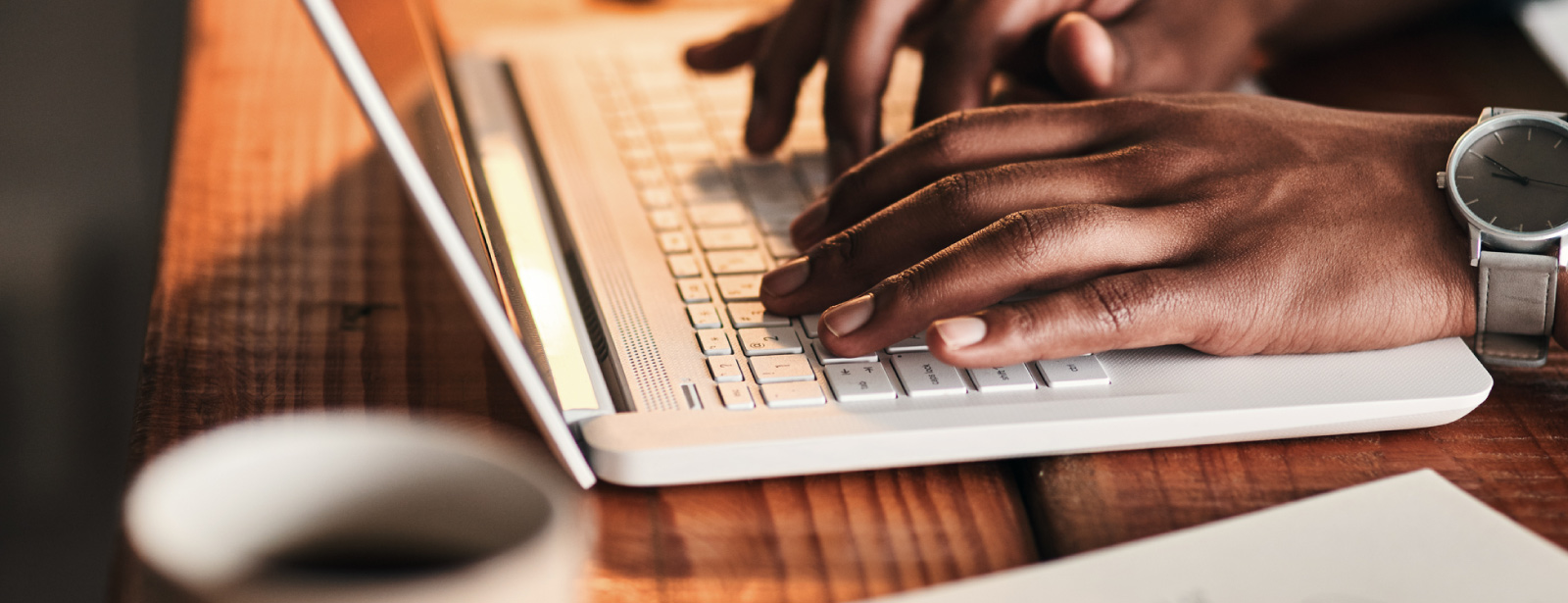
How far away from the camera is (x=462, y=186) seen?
1.60 feet

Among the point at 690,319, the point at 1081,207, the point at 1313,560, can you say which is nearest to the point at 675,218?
the point at 690,319

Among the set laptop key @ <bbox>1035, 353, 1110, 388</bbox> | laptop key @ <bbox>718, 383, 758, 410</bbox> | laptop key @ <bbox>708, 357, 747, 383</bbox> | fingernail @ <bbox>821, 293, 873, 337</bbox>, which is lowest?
laptop key @ <bbox>708, 357, 747, 383</bbox>

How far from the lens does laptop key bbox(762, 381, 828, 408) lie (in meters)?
0.44

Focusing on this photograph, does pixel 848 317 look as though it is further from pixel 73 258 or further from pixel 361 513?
pixel 73 258

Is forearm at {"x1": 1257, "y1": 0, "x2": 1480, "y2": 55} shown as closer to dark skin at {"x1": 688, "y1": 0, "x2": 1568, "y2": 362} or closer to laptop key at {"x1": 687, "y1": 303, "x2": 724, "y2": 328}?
dark skin at {"x1": 688, "y1": 0, "x2": 1568, "y2": 362}

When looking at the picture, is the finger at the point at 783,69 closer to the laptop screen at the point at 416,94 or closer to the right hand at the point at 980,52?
the right hand at the point at 980,52

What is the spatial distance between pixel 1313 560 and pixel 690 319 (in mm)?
295

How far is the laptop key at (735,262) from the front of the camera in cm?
58

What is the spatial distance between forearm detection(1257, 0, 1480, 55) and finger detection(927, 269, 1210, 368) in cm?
45

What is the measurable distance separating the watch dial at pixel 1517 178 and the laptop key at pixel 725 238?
0.38 m

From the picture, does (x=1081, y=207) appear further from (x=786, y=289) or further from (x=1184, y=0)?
(x=1184, y=0)

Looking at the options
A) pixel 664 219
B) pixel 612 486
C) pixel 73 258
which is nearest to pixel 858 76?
pixel 664 219

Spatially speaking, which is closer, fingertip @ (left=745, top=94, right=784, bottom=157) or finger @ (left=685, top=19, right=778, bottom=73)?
fingertip @ (left=745, top=94, right=784, bottom=157)

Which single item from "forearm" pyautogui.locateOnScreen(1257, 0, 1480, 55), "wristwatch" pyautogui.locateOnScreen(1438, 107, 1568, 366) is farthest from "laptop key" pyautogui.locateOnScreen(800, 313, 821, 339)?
"forearm" pyautogui.locateOnScreen(1257, 0, 1480, 55)
